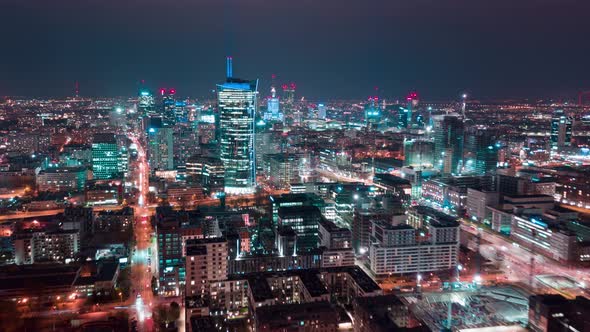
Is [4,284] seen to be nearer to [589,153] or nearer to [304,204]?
[304,204]

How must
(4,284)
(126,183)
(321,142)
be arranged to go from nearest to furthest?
(4,284) < (126,183) < (321,142)

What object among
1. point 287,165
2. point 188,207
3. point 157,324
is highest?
point 287,165

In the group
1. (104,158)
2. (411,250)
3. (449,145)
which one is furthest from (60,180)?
(449,145)

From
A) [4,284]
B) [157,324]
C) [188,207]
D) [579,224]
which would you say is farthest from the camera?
[188,207]

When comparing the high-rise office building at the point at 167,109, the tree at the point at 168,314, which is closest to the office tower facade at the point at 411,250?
the tree at the point at 168,314

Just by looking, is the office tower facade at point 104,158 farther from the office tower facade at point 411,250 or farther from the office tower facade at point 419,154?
the office tower facade at point 411,250

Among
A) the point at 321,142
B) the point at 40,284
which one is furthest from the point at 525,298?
the point at 321,142

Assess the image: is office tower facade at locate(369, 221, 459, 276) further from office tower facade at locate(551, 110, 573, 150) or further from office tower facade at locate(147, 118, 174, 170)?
office tower facade at locate(551, 110, 573, 150)
